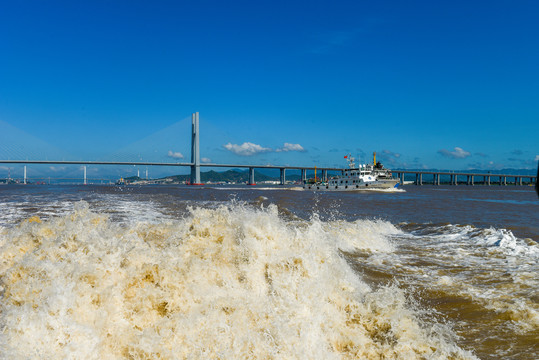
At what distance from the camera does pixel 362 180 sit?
2201 inches

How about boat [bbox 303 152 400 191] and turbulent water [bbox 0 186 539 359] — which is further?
boat [bbox 303 152 400 191]

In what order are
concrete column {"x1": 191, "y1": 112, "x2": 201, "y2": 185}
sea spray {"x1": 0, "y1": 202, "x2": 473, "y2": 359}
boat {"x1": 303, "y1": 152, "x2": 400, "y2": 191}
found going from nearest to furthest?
sea spray {"x1": 0, "y1": 202, "x2": 473, "y2": 359} → boat {"x1": 303, "y1": 152, "x2": 400, "y2": 191} → concrete column {"x1": 191, "y1": 112, "x2": 201, "y2": 185}

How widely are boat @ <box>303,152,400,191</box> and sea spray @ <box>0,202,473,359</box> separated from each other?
2098 inches

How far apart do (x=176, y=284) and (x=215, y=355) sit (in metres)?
0.85

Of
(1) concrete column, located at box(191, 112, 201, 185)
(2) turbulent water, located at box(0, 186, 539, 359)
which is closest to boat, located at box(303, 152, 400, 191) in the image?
(1) concrete column, located at box(191, 112, 201, 185)

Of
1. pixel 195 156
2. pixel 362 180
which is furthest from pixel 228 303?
pixel 195 156

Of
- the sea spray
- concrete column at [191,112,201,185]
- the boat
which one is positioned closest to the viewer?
the sea spray

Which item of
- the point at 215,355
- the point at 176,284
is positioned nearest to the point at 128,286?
the point at 176,284

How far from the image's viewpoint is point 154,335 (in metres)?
2.58

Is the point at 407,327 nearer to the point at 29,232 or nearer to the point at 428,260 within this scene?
the point at 428,260

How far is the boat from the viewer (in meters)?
55.6

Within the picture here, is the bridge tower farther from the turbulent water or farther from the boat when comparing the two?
the turbulent water

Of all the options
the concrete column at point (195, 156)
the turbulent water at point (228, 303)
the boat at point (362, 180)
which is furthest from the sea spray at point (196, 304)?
the concrete column at point (195, 156)

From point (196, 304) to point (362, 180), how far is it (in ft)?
181
